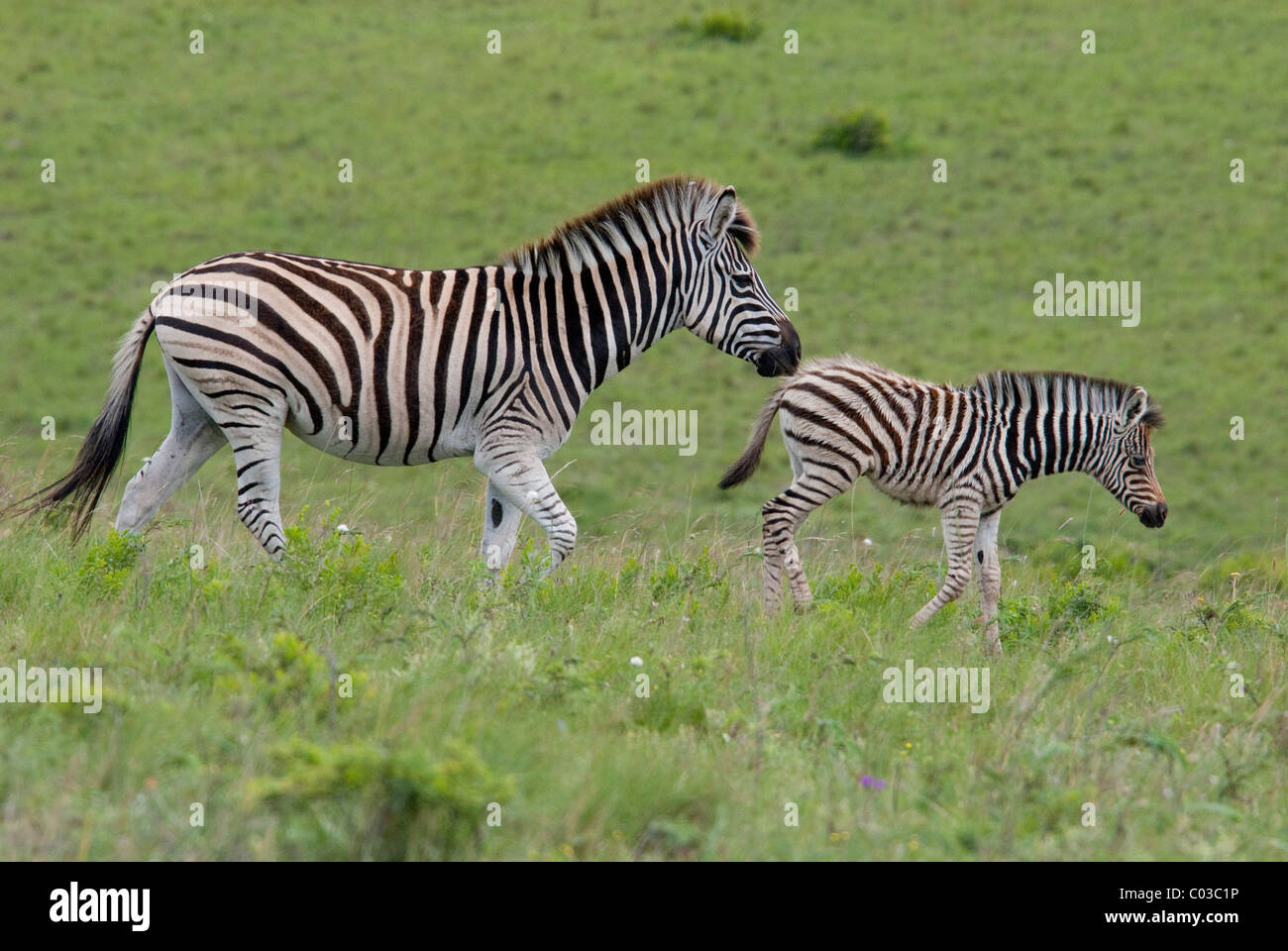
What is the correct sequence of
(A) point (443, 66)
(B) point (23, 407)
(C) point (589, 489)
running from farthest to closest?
(A) point (443, 66)
(B) point (23, 407)
(C) point (589, 489)

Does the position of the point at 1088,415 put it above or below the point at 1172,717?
above

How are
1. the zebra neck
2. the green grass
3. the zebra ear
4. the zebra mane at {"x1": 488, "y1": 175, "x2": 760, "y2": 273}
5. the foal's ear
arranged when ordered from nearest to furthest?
the green grass, the zebra neck, the zebra mane at {"x1": 488, "y1": 175, "x2": 760, "y2": 273}, the zebra ear, the foal's ear

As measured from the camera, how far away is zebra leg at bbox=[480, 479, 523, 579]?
747 centimetres

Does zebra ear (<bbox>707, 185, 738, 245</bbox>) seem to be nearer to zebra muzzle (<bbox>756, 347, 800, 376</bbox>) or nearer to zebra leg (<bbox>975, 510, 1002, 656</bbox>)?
zebra muzzle (<bbox>756, 347, 800, 376</bbox>)

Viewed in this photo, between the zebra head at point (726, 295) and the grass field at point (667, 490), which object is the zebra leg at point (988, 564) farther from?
the zebra head at point (726, 295)

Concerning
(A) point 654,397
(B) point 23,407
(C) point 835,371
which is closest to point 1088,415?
(C) point 835,371

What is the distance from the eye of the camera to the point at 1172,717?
586cm

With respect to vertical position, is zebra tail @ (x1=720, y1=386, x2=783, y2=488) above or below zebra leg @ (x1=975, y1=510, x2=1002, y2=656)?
above

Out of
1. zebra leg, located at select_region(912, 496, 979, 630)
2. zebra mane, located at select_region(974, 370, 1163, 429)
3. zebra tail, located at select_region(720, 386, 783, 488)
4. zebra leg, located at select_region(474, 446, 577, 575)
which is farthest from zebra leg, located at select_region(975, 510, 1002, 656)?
zebra leg, located at select_region(474, 446, 577, 575)

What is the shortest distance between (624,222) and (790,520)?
206 cm

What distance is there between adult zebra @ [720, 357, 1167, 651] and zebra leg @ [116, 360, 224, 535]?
10.9 feet

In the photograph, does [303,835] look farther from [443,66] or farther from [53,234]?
[443,66]

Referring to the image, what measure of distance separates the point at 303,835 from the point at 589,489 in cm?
1546

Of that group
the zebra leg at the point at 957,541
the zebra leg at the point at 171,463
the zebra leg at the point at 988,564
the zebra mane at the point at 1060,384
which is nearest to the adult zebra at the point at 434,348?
Result: the zebra leg at the point at 171,463
